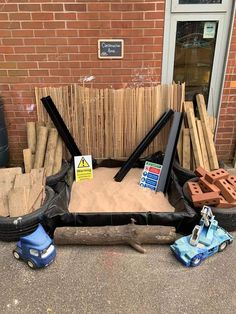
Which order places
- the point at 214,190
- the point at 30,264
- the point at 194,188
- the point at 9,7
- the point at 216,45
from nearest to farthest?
the point at 30,264 → the point at 214,190 → the point at 194,188 → the point at 9,7 → the point at 216,45

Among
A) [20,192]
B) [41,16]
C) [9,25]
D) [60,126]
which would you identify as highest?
[41,16]

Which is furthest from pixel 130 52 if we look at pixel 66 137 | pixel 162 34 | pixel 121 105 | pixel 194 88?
pixel 66 137

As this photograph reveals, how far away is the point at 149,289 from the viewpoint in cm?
215

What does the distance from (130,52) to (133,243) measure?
2274 mm

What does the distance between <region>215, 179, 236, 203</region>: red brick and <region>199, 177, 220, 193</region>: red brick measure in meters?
0.05

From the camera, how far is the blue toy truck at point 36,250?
2.24m

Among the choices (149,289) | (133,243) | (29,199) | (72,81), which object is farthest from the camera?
(72,81)

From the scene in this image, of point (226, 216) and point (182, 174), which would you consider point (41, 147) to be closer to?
point (182, 174)

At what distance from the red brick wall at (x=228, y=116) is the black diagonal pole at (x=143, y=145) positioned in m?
0.78

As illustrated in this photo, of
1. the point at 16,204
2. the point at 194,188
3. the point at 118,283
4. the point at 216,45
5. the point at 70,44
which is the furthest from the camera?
the point at 216,45

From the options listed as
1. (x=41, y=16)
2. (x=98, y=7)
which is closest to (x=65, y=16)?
(x=41, y=16)

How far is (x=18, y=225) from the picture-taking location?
251 cm

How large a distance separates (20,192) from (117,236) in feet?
3.43

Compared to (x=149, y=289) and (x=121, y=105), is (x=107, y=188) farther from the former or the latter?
(x=149, y=289)
